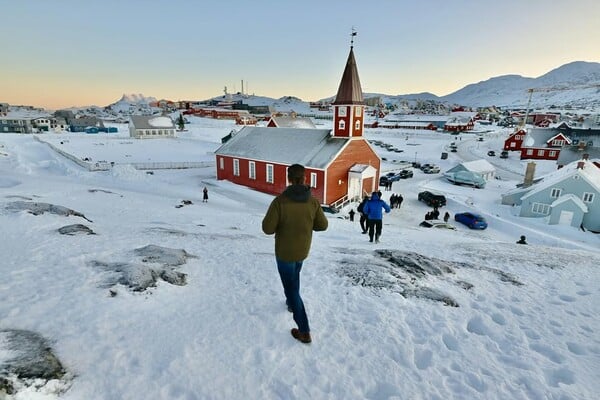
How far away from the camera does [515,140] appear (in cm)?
7288

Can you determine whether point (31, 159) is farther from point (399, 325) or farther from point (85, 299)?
point (399, 325)

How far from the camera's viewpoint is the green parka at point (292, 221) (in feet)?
13.4

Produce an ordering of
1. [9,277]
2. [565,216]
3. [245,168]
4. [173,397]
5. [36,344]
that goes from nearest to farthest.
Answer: [173,397]
[36,344]
[9,277]
[565,216]
[245,168]

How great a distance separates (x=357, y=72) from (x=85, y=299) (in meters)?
26.5

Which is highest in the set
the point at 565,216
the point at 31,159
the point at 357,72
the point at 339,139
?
the point at 357,72

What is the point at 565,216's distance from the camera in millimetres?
26703

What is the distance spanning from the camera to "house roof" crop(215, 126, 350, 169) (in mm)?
26891

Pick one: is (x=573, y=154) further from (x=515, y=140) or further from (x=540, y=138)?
(x=515, y=140)

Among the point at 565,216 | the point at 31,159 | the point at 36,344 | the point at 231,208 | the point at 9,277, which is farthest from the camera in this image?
the point at 31,159

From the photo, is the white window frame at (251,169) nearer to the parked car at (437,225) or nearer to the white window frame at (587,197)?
the parked car at (437,225)

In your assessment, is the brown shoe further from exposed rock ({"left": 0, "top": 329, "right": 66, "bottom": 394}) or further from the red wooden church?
the red wooden church

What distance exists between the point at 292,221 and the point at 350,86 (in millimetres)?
25571

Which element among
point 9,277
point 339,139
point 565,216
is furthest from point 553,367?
point 565,216

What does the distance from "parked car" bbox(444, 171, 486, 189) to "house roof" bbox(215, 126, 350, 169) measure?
72.6 ft
